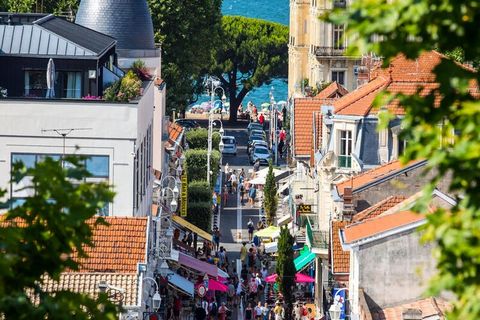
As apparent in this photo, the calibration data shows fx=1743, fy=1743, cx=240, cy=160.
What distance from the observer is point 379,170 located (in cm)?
5447

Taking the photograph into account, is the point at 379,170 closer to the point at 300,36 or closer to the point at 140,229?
the point at 140,229

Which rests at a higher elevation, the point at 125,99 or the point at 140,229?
the point at 125,99

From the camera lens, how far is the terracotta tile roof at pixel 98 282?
40.5 m

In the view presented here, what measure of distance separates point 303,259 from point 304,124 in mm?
13153

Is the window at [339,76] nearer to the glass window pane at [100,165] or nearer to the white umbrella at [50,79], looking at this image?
the white umbrella at [50,79]

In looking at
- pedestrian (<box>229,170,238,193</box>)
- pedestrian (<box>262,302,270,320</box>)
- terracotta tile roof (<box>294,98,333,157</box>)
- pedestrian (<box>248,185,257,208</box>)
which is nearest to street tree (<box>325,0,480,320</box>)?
pedestrian (<box>262,302,270,320</box>)

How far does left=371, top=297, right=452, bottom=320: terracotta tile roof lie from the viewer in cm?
3741

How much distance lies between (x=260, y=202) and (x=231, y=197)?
13.6 ft

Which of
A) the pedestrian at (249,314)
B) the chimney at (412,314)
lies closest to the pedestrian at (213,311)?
the pedestrian at (249,314)

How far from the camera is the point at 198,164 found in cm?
9162

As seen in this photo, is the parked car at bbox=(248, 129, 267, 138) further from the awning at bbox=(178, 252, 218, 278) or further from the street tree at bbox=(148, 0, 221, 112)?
the awning at bbox=(178, 252, 218, 278)

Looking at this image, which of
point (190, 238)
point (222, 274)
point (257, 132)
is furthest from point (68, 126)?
point (257, 132)

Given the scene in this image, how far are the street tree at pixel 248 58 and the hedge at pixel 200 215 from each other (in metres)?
61.3

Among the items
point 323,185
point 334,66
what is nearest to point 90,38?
point 323,185
